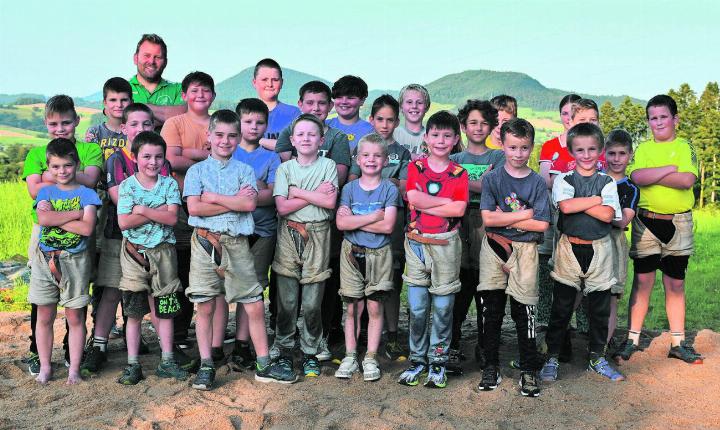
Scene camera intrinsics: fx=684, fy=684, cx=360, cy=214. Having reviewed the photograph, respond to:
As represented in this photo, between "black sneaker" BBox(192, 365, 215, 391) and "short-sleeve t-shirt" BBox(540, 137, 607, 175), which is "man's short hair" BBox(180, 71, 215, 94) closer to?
"black sneaker" BBox(192, 365, 215, 391)

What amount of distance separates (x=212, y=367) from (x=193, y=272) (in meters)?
0.78

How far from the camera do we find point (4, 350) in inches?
257

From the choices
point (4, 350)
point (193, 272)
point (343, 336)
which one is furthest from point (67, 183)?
point (343, 336)

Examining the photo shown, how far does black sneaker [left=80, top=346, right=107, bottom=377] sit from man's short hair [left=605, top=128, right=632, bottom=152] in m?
4.71

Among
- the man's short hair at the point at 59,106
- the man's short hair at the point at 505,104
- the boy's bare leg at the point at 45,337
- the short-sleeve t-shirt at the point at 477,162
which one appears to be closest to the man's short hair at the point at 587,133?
the short-sleeve t-shirt at the point at 477,162

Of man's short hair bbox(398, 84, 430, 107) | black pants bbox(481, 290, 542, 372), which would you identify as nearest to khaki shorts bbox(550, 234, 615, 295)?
black pants bbox(481, 290, 542, 372)

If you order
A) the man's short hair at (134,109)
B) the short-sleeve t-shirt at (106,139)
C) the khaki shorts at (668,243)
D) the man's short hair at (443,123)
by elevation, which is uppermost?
the man's short hair at (134,109)

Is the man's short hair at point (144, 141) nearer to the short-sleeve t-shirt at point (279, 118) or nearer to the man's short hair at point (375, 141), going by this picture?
the short-sleeve t-shirt at point (279, 118)

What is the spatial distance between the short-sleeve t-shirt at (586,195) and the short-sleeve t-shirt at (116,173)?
10.4 feet

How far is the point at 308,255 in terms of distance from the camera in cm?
555

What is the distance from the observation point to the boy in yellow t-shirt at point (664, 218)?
A: 19.6 feet

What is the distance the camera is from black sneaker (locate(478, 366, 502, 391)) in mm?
5371

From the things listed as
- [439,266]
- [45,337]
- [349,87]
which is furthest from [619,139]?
[45,337]

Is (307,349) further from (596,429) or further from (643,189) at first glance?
(643,189)
